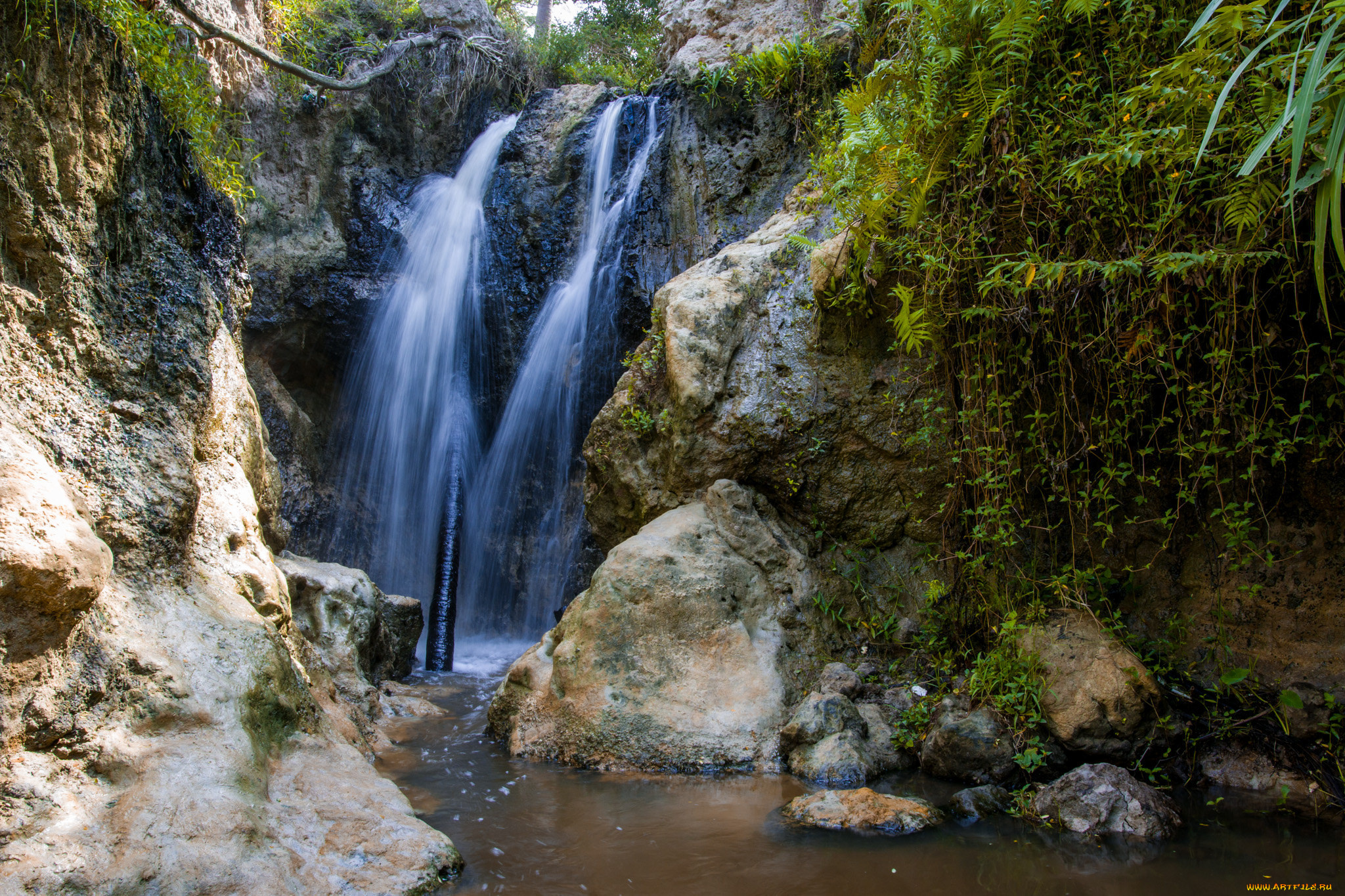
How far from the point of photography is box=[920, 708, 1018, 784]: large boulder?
379 centimetres

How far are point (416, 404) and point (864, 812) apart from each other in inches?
302

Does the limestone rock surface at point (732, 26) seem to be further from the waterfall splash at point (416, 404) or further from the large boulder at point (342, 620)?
the large boulder at point (342, 620)

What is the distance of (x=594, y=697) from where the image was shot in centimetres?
436

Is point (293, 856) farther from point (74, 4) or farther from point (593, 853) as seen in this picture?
point (74, 4)

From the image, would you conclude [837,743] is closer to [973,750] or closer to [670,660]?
[973,750]

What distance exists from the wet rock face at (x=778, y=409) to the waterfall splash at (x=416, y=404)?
411 cm

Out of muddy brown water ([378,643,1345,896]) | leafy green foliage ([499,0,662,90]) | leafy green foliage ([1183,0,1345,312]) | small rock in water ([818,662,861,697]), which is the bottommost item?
muddy brown water ([378,643,1345,896])

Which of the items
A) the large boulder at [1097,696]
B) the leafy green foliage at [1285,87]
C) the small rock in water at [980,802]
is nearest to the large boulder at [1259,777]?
the large boulder at [1097,696]

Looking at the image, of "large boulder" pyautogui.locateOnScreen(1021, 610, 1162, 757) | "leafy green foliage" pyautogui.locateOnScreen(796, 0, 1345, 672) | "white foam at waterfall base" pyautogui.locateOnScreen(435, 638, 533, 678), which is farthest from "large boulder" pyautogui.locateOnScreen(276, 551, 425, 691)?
"large boulder" pyautogui.locateOnScreen(1021, 610, 1162, 757)

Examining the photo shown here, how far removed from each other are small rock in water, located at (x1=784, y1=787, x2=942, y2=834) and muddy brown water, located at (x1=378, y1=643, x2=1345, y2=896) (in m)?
0.07

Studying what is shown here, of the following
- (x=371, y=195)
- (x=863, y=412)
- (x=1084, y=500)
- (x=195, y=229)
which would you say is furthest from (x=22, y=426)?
(x=371, y=195)

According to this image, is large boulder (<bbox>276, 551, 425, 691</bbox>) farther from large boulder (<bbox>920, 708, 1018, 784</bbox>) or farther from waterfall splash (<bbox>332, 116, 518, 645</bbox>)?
large boulder (<bbox>920, 708, 1018, 784</bbox>)

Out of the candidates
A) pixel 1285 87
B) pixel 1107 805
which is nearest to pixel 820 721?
pixel 1107 805

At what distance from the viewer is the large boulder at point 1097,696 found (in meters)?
3.74
